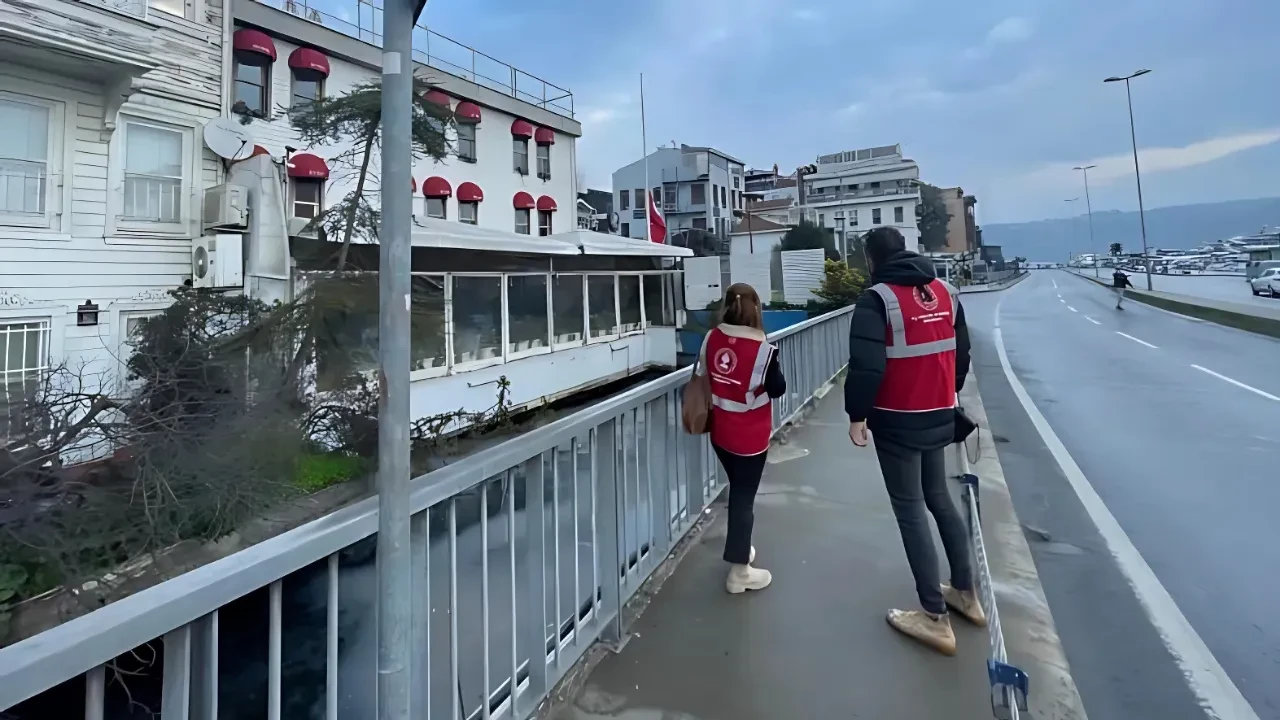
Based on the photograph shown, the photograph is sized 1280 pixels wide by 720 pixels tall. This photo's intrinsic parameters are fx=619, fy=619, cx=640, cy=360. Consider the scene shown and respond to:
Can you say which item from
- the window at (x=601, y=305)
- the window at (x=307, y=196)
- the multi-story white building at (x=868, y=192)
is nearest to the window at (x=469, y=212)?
the window at (x=601, y=305)

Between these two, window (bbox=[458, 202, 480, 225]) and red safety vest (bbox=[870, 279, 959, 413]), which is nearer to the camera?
red safety vest (bbox=[870, 279, 959, 413])

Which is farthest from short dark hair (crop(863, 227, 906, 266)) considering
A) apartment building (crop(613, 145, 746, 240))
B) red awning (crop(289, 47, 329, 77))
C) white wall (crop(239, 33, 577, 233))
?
apartment building (crop(613, 145, 746, 240))

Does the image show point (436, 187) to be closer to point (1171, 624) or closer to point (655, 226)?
point (655, 226)

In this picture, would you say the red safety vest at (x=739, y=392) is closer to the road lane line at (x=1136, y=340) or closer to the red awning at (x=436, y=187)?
the road lane line at (x=1136, y=340)

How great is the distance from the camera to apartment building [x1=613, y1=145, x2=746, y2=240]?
149ft

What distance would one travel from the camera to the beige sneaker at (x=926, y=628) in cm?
253

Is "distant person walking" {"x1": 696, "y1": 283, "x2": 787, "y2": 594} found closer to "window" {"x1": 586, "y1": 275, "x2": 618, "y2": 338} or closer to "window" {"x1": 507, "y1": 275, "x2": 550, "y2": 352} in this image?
"window" {"x1": 507, "y1": 275, "x2": 550, "y2": 352}

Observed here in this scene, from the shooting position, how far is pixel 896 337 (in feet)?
8.54

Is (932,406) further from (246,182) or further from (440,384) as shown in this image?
(246,182)

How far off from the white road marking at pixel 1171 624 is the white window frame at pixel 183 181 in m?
12.9

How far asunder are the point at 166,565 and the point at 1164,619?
7.50m

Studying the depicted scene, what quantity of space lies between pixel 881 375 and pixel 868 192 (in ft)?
209

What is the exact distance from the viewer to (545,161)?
22.7 metres

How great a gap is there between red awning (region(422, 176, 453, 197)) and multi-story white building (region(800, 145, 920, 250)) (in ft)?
133
